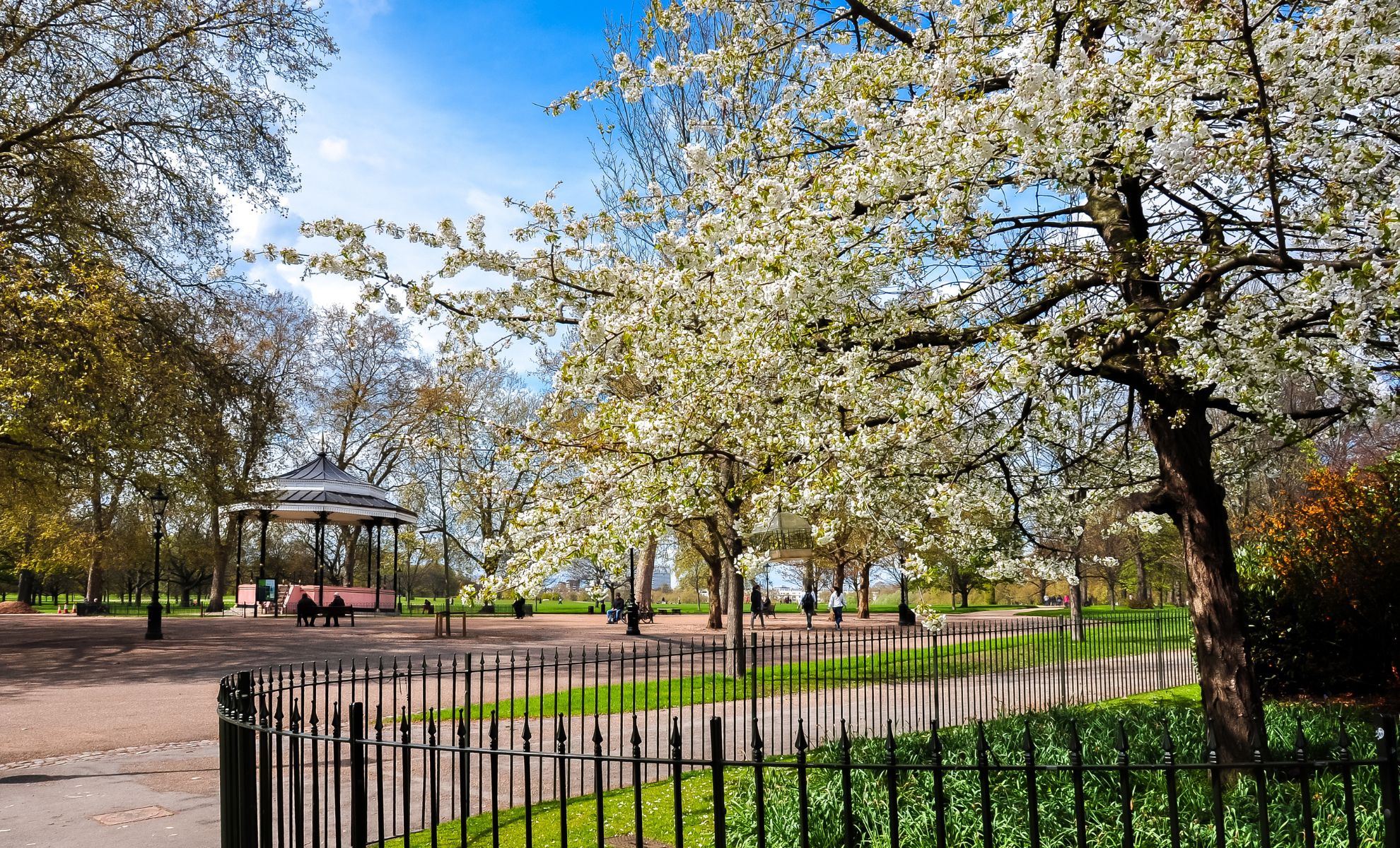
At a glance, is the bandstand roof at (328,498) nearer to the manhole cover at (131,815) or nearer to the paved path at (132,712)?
the paved path at (132,712)

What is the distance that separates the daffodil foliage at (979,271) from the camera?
17.5 ft

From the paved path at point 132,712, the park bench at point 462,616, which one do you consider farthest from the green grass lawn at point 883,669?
the park bench at point 462,616

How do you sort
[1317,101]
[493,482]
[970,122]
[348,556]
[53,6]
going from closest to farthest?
[1317,101] → [970,122] → [493,482] → [53,6] → [348,556]

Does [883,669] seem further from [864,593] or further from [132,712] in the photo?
[864,593]

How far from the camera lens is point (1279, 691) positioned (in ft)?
43.9

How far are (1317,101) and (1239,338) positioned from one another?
1.34 meters

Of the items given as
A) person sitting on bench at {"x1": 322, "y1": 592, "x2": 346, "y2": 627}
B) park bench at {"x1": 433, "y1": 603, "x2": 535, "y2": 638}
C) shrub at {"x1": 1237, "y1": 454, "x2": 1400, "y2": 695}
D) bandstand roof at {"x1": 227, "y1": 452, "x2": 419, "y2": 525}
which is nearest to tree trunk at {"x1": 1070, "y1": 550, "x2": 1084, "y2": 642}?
shrub at {"x1": 1237, "y1": 454, "x2": 1400, "y2": 695}

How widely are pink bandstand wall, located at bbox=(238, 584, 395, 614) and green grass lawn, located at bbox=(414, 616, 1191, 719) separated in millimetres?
25116

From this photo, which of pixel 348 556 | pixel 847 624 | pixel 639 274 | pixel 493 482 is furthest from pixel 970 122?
pixel 348 556

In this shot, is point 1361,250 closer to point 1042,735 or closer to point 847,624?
point 1042,735

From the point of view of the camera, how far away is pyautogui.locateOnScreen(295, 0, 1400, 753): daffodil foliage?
5.33 metres

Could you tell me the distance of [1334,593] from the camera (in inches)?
502

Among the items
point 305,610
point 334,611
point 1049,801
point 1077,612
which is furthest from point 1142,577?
point 1049,801

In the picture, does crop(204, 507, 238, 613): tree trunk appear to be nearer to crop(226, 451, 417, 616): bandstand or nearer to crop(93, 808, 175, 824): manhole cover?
crop(226, 451, 417, 616): bandstand
